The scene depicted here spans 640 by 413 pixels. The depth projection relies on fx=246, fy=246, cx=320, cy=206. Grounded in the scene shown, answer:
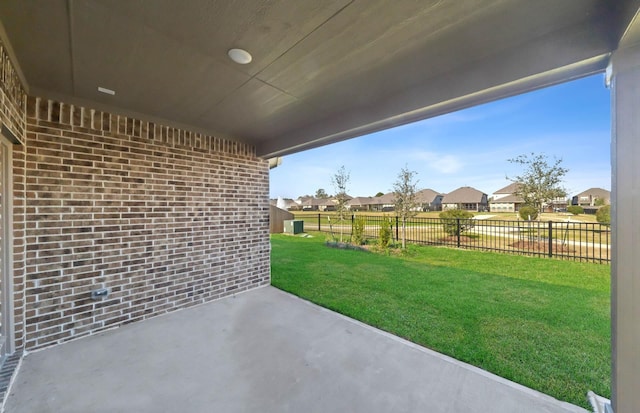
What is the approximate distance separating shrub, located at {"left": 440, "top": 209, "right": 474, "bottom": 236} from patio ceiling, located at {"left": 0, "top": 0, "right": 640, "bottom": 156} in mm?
6903

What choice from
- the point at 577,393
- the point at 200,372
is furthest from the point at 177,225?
the point at 577,393

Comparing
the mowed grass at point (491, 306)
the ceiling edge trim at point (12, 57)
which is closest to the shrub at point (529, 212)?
the mowed grass at point (491, 306)

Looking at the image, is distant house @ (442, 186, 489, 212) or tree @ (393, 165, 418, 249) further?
distant house @ (442, 186, 489, 212)

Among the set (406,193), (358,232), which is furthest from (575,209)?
(358,232)

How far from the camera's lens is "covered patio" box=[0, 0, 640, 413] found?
1390 millimetres

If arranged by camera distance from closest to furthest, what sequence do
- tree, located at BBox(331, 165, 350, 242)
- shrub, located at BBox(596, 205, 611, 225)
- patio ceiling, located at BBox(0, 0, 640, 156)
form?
patio ceiling, located at BBox(0, 0, 640, 156)
shrub, located at BBox(596, 205, 611, 225)
tree, located at BBox(331, 165, 350, 242)

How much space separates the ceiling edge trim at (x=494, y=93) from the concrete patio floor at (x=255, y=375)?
2283mm

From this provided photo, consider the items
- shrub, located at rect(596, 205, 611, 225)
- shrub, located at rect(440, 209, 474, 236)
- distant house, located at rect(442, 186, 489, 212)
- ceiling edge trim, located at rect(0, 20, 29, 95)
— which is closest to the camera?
ceiling edge trim, located at rect(0, 20, 29, 95)

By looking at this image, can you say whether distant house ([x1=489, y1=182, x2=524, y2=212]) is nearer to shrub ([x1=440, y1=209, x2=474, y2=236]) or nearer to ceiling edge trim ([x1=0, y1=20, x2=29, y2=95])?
shrub ([x1=440, y1=209, x2=474, y2=236])

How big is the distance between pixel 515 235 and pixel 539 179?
1.91 meters

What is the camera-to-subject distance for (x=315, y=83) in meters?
2.25

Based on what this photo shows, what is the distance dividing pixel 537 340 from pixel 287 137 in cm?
387

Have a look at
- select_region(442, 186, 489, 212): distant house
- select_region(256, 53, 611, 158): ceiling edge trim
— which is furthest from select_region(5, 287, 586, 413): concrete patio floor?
select_region(442, 186, 489, 212): distant house

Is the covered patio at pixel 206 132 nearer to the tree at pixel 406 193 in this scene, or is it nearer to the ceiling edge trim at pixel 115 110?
the ceiling edge trim at pixel 115 110
